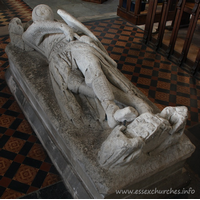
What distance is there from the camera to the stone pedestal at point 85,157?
1.82 metres

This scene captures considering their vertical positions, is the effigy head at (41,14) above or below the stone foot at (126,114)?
above

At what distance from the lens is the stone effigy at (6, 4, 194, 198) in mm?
1766

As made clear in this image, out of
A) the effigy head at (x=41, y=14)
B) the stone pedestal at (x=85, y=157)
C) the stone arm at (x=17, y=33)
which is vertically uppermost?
the effigy head at (x=41, y=14)

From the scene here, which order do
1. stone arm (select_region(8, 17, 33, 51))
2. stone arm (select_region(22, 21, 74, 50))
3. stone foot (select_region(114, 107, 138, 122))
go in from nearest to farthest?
1. stone foot (select_region(114, 107, 138, 122))
2. stone arm (select_region(22, 21, 74, 50))
3. stone arm (select_region(8, 17, 33, 51))

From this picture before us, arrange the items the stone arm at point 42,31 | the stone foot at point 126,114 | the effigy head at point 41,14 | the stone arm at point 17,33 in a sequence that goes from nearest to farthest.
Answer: the stone foot at point 126,114
the stone arm at point 42,31
the effigy head at point 41,14
the stone arm at point 17,33

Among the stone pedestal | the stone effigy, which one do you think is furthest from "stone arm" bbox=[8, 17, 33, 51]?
the stone pedestal

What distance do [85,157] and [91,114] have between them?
0.48 m

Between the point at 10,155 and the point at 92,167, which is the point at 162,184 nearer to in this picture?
the point at 92,167

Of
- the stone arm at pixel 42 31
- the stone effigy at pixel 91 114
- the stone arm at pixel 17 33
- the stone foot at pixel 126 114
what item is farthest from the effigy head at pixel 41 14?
the stone foot at pixel 126 114

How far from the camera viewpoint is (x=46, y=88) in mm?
2623

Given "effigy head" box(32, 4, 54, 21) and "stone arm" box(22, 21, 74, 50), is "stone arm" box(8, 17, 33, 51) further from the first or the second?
"effigy head" box(32, 4, 54, 21)

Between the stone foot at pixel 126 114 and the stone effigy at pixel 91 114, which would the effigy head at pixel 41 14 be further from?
the stone foot at pixel 126 114

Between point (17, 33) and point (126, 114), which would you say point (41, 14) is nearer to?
point (17, 33)

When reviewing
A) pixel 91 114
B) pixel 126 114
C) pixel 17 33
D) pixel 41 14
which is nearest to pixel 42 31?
pixel 41 14
